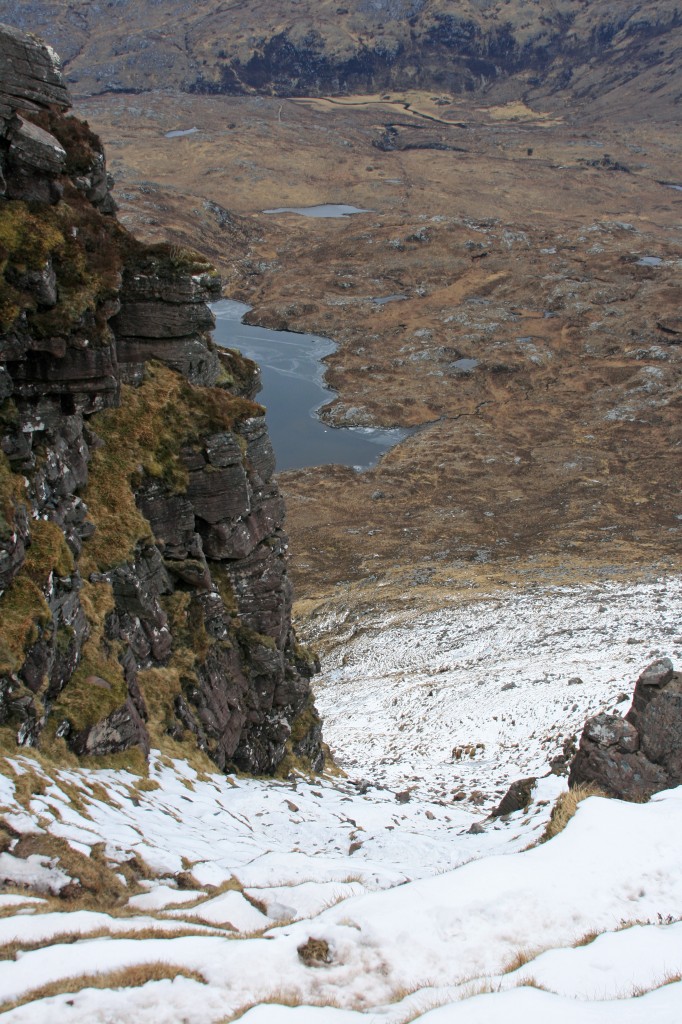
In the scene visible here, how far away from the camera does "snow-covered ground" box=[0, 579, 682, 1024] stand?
8109 mm

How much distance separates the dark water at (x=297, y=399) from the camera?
73375 mm

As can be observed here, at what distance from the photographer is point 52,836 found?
11383mm

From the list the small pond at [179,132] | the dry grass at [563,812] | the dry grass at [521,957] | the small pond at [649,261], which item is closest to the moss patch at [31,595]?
the dry grass at [521,957]

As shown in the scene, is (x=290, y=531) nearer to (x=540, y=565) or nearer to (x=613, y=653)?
(x=540, y=565)

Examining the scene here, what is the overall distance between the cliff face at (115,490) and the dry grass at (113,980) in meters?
6.49

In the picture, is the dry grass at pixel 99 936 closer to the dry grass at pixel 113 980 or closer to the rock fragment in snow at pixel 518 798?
the dry grass at pixel 113 980

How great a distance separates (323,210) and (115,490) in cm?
15135

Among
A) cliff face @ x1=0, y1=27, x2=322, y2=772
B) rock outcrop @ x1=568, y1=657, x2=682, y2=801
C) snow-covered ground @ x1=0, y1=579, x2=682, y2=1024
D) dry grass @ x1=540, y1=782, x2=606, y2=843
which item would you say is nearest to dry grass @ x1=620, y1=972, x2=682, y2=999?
snow-covered ground @ x1=0, y1=579, x2=682, y2=1024

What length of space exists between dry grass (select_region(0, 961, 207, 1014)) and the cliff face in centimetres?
649

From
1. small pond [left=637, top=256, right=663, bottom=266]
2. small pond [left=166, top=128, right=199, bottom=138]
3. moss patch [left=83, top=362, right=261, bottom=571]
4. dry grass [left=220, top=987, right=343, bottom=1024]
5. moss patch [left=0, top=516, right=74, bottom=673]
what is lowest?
dry grass [left=220, top=987, right=343, bottom=1024]

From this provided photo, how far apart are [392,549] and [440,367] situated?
43.4 m

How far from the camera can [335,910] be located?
416 inches

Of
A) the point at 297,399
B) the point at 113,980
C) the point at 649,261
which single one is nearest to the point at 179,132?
the point at 649,261

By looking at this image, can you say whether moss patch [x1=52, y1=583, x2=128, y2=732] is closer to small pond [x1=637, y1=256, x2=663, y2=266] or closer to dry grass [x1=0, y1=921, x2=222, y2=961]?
dry grass [x1=0, y1=921, x2=222, y2=961]
